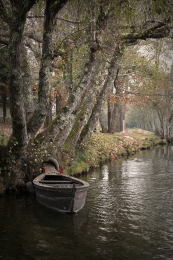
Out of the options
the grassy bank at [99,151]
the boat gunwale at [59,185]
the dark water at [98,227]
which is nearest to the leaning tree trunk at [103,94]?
the grassy bank at [99,151]

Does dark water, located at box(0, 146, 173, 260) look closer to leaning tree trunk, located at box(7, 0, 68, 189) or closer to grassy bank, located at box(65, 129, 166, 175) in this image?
leaning tree trunk, located at box(7, 0, 68, 189)

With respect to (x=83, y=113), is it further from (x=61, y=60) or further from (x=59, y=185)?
(x=59, y=185)

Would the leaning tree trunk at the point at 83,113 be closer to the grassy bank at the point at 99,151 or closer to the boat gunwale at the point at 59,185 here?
the grassy bank at the point at 99,151

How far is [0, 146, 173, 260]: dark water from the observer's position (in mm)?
7129

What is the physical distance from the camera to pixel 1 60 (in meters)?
24.3

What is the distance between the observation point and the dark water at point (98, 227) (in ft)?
23.4

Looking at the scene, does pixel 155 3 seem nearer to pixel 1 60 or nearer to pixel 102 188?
pixel 102 188

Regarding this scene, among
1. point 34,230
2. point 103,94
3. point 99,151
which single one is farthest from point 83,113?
point 34,230

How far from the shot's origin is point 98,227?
29.1ft

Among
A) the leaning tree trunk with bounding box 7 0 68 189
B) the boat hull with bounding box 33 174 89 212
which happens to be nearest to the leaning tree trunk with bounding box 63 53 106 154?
the leaning tree trunk with bounding box 7 0 68 189

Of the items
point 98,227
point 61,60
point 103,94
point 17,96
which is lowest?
point 98,227

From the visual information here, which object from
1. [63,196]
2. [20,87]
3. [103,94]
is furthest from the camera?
[103,94]

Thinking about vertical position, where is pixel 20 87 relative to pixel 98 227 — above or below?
above

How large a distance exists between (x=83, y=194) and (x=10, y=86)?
4.70m
